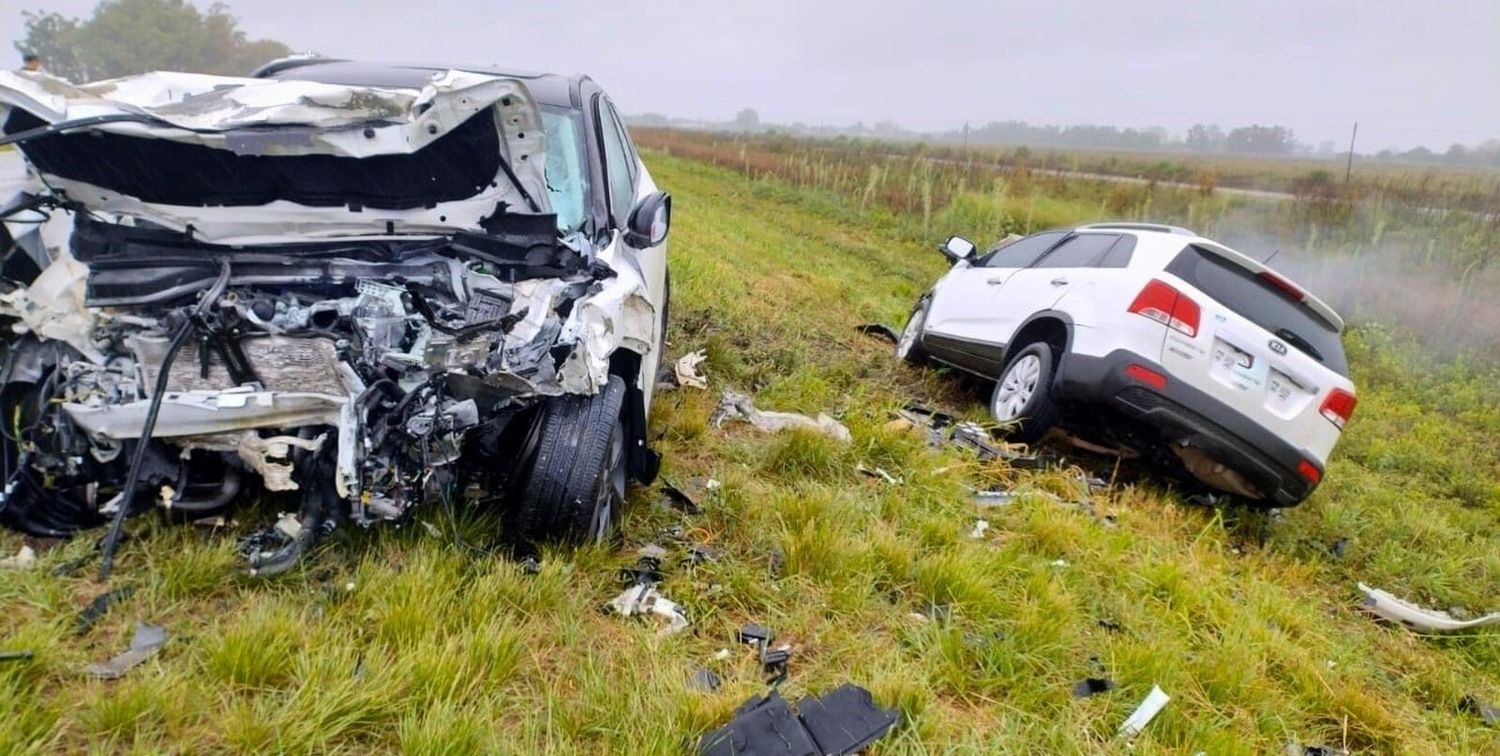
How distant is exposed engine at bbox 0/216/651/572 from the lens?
222 centimetres

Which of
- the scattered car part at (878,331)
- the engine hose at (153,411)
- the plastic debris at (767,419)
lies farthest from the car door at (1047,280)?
the engine hose at (153,411)

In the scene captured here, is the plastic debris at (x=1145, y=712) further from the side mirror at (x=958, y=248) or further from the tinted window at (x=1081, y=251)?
the side mirror at (x=958, y=248)

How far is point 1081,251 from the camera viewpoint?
5352 mm

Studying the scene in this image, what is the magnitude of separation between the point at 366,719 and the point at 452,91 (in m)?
1.67

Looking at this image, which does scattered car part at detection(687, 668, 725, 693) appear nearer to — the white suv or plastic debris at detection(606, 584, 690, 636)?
plastic debris at detection(606, 584, 690, 636)

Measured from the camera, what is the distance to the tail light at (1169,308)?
167 inches

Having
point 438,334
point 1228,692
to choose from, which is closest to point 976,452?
point 1228,692

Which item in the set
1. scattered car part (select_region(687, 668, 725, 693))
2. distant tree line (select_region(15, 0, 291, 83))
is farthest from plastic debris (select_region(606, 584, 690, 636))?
distant tree line (select_region(15, 0, 291, 83))

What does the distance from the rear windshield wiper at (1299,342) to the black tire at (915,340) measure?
2.67 meters

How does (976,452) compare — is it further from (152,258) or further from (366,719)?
(152,258)

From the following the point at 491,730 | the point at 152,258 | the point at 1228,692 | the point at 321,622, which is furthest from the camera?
the point at 1228,692

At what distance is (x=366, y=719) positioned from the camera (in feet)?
6.34

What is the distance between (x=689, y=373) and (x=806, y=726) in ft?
9.50

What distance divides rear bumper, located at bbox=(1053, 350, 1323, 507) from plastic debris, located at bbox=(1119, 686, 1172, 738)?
208 centimetres
